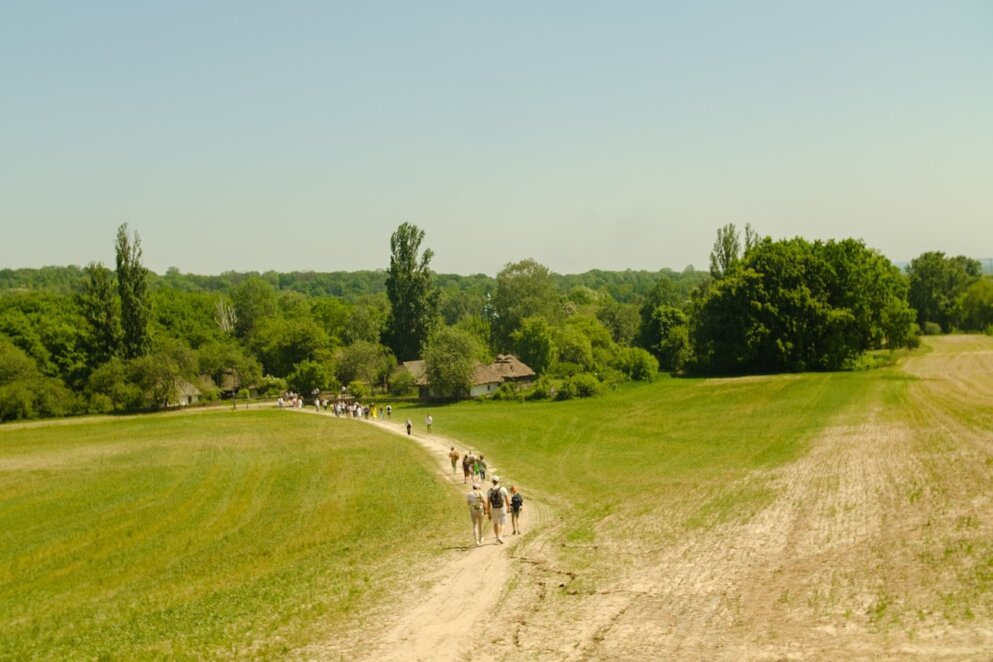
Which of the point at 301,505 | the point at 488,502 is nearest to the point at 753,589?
the point at 488,502

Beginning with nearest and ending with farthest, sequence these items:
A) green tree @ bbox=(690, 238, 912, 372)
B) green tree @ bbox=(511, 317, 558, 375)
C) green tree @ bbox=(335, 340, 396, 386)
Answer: green tree @ bbox=(690, 238, 912, 372)
green tree @ bbox=(335, 340, 396, 386)
green tree @ bbox=(511, 317, 558, 375)

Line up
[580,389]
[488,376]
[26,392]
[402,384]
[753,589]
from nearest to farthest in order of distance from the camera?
1. [753,589]
2. [26,392]
3. [580,389]
4. [488,376]
5. [402,384]

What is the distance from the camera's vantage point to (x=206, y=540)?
28453mm

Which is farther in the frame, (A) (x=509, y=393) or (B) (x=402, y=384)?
(B) (x=402, y=384)

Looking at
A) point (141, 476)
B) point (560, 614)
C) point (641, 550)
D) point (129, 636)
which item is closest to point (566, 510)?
point (641, 550)

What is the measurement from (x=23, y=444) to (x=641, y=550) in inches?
2037

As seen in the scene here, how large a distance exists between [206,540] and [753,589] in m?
19.3

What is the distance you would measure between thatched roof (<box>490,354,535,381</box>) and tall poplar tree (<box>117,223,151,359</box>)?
36587 millimetres

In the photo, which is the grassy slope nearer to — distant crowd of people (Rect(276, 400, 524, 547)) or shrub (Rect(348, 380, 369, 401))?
distant crowd of people (Rect(276, 400, 524, 547))

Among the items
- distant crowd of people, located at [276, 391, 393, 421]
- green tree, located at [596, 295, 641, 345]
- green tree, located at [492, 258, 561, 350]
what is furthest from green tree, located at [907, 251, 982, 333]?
distant crowd of people, located at [276, 391, 393, 421]

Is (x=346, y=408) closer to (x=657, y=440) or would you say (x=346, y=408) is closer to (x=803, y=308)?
(x=657, y=440)

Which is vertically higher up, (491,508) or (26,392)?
(26,392)

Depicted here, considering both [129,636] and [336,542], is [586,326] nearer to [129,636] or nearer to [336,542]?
[336,542]

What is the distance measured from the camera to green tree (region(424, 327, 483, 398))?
256 feet
